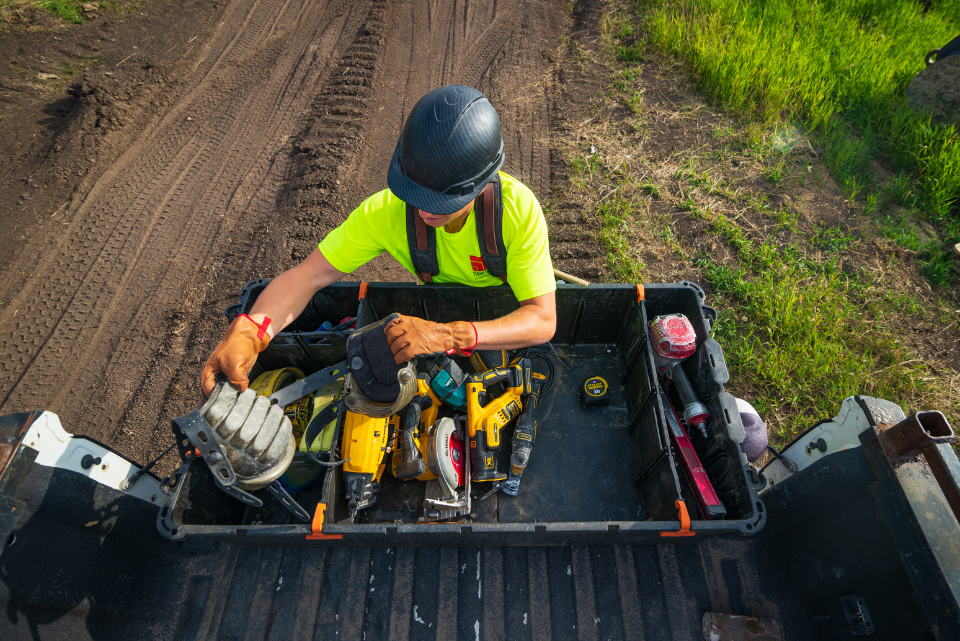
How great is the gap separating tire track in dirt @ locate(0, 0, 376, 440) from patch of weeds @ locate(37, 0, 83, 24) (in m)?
2.23

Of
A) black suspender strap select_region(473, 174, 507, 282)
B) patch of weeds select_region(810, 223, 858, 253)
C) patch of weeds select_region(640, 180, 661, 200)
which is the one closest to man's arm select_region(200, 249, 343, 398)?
black suspender strap select_region(473, 174, 507, 282)

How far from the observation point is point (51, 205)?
17.1ft

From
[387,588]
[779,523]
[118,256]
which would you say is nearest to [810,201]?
[779,523]

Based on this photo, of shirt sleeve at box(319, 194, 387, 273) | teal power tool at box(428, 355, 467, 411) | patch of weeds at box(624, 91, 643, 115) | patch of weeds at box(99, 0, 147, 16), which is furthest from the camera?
patch of weeds at box(99, 0, 147, 16)

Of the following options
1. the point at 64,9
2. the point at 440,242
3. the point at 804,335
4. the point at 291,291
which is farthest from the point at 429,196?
the point at 64,9

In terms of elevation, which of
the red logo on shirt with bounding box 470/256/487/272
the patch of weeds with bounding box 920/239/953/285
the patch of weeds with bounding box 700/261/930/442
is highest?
the red logo on shirt with bounding box 470/256/487/272

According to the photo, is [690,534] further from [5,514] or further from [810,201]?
[810,201]

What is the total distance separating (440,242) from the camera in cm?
265

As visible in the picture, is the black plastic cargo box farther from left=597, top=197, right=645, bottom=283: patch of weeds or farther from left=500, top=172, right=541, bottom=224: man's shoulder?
left=597, top=197, right=645, bottom=283: patch of weeds

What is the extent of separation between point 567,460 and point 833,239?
4.04 metres

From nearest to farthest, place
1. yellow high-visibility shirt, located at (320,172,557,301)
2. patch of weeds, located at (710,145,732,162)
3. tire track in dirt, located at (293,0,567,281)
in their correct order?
yellow high-visibility shirt, located at (320,172,557,301), tire track in dirt, located at (293,0,567,281), patch of weeds, located at (710,145,732,162)

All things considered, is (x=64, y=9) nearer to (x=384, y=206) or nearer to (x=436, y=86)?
(x=436, y=86)

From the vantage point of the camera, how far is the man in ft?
7.03

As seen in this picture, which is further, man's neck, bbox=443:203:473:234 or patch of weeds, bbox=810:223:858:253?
patch of weeds, bbox=810:223:858:253
